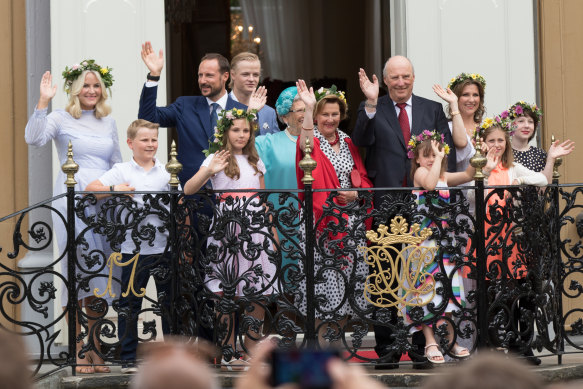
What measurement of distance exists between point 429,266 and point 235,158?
1.67 meters

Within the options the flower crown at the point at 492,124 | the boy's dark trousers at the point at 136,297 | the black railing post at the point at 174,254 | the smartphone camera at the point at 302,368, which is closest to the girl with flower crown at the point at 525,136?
the flower crown at the point at 492,124

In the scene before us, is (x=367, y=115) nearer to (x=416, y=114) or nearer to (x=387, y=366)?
(x=416, y=114)

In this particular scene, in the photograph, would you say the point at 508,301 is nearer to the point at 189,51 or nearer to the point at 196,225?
the point at 196,225

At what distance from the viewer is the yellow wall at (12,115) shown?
966 cm

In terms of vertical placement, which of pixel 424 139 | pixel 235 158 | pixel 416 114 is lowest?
pixel 235 158

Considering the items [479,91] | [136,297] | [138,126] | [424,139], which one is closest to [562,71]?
[479,91]

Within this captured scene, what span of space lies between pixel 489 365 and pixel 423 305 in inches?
194

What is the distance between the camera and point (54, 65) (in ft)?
30.7

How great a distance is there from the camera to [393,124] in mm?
8258

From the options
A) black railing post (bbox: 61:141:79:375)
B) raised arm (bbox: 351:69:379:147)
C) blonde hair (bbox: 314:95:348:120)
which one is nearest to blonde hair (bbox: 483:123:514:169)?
raised arm (bbox: 351:69:379:147)

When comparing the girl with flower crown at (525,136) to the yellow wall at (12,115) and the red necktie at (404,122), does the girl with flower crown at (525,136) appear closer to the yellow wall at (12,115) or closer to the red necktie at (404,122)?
the red necktie at (404,122)

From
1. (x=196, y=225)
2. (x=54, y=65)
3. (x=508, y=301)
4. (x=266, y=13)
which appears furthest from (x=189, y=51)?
(x=508, y=301)

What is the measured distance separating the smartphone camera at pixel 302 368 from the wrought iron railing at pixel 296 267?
4696 millimetres

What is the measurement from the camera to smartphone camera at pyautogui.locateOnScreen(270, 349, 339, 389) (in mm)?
2709
